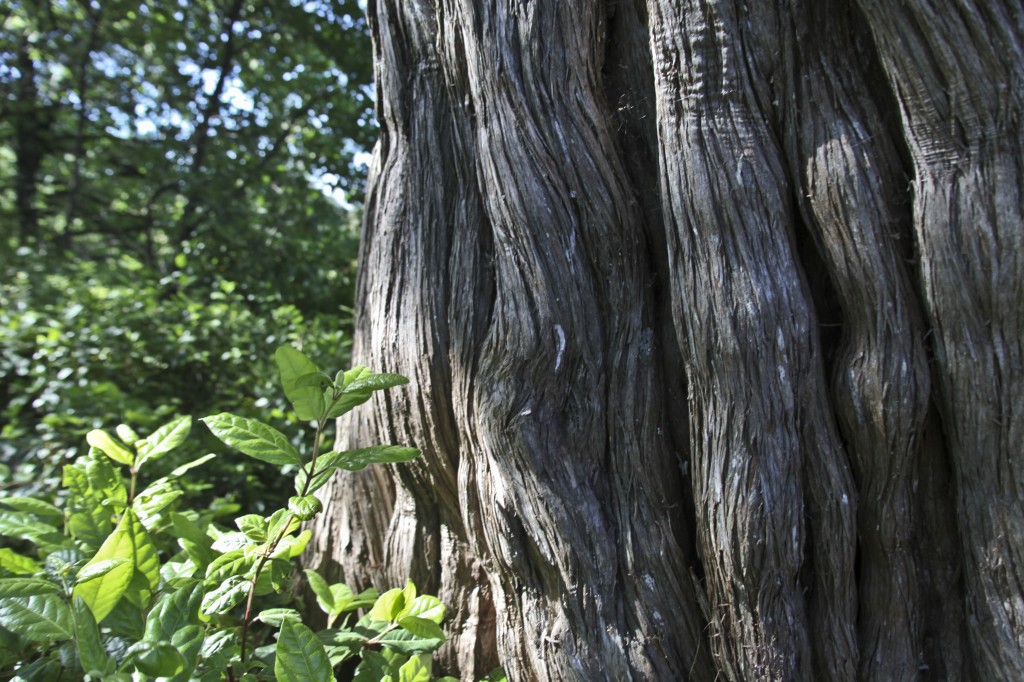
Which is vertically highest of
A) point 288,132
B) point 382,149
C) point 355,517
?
point 288,132

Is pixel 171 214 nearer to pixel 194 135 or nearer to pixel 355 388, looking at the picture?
pixel 194 135

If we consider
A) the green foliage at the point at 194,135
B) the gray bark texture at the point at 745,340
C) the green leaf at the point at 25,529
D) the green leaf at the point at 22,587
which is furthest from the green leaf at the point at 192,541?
the green foliage at the point at 194,135

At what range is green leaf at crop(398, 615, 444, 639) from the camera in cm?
195

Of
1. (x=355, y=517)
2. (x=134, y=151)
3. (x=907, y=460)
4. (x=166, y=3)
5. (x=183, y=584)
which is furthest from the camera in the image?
(x=134, y=151)

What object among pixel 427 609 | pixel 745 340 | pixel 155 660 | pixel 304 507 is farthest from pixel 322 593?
pixel 745 340

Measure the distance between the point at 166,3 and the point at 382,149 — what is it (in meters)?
6.35

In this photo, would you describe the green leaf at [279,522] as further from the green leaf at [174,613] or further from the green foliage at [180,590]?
the green leaf at [174,613]

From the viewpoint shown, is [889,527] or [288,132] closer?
[889,527]

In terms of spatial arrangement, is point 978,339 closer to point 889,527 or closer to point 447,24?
point 889,527

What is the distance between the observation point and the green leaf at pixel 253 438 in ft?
5.67

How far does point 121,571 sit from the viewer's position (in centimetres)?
153

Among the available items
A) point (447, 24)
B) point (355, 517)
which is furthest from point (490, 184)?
point (355, 517)

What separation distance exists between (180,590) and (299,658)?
30 centimetres

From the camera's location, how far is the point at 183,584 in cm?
160
